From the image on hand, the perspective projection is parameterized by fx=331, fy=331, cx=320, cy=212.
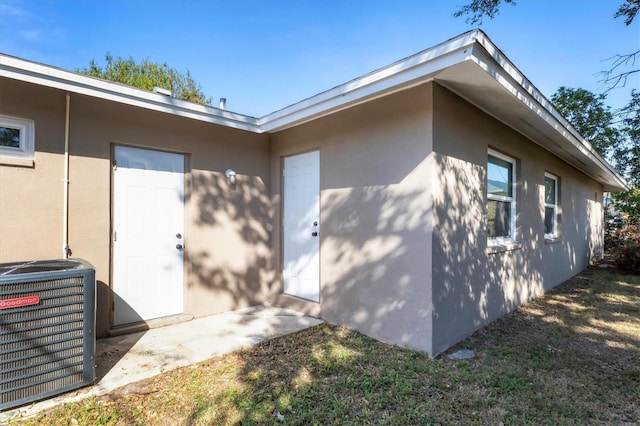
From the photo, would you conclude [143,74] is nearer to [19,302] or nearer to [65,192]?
[65,192]

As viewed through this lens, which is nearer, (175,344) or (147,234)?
(175,344)

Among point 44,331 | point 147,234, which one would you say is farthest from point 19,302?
point 147,234

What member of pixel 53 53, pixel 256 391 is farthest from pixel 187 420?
pixel 53 53

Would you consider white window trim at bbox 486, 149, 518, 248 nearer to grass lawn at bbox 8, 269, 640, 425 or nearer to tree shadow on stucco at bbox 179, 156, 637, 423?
tree shadow on stucco at bbox 179, 156, 637, 423

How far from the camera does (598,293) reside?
256 inches


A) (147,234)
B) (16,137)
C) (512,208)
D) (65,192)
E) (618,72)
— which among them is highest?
(618,72)

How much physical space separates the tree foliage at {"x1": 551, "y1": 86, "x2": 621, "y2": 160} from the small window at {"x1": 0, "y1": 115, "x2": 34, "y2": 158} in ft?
65.8

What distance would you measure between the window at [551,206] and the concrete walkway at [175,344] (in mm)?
5729

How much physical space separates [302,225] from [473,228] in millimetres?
2308

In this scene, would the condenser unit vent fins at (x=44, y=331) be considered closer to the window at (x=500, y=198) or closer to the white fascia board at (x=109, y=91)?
the white fascia board at (x=109, y=91)

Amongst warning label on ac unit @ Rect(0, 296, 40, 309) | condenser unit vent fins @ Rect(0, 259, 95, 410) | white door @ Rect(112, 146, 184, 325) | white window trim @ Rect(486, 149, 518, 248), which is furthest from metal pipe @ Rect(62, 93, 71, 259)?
white window trim @ Rect(486, 149, 518, 248)

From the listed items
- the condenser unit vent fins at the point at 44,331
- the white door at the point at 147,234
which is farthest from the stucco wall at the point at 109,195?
the condenser unit vent fins at the point at 44,331

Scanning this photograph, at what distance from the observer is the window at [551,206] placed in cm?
705

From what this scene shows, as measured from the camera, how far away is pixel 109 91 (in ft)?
11.3
